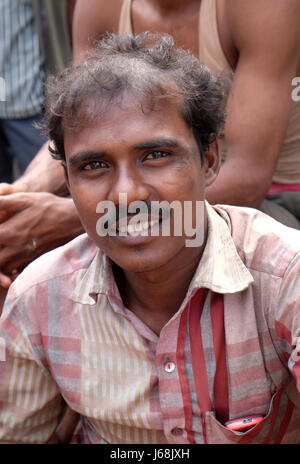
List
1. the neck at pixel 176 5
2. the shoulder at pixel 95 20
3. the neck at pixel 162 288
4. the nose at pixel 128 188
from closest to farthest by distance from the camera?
the nose at pixel 128 188, the neck at pixel 162 288, the neck at pixel 176 5, the shoulder at pixel 95 20

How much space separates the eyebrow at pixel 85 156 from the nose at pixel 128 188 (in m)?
0.06

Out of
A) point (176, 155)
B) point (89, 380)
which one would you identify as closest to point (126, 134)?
point (176, 155)

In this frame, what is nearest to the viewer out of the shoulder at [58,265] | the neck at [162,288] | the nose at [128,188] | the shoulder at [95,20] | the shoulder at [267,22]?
the nose at [128,188]

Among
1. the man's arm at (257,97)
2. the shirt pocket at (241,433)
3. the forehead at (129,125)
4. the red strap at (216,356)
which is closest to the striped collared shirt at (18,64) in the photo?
the man's arm at (257,97)

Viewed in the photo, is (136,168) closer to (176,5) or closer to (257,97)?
(257,97)

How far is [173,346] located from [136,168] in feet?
1.37

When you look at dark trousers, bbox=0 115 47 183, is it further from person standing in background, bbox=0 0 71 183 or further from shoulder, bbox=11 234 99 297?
shoulder, bbox=11 234 99 297

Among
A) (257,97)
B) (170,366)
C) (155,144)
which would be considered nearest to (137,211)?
(155,144)

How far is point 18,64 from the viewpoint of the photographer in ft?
9.82

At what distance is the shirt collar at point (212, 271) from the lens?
1.56 m

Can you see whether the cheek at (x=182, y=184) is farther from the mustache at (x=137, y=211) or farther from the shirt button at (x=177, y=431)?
the shirt button at (x=177, y=431)

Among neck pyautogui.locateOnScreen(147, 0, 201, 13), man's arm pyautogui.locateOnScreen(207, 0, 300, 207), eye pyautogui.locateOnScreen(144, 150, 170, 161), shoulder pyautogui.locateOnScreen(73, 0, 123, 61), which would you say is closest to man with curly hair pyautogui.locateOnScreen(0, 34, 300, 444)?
eye pyautogui.locateOnScreen(144, 150, 170, 161)
